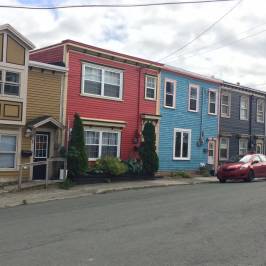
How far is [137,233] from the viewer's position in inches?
367

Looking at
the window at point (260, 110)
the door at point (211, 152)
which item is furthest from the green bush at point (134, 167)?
the window at point (260, 110)

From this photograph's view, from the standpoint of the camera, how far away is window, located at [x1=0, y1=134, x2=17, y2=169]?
19250 millimetres

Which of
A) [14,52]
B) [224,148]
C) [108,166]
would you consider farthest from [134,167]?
[224,148]

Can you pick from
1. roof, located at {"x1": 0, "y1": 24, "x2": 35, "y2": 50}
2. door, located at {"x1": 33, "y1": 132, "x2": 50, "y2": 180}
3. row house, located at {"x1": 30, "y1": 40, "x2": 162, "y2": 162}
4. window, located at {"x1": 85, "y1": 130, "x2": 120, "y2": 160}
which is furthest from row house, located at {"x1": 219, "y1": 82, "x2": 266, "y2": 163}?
roof, located at {"x1": 0, "y1": 24, "x2": 35, "y2": 50}

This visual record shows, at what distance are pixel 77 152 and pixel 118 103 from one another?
4.77m

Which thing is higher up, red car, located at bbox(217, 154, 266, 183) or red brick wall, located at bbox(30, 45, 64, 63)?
red brick wall, located at bbox(30, 45, 64, 63)

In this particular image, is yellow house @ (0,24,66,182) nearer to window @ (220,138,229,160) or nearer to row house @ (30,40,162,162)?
row house @ (30,40,162,162)

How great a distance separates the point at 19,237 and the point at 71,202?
6078mm

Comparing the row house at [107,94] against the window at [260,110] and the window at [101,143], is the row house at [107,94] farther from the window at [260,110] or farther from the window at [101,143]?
the window at [260,110]

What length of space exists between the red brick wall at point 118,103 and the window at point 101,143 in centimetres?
50

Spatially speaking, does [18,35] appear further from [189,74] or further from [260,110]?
[260,110]

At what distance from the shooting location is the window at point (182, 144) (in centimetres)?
2799

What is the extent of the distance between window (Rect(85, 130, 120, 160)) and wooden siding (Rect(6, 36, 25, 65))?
5.02 metres

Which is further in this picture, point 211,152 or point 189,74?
point 211,152
